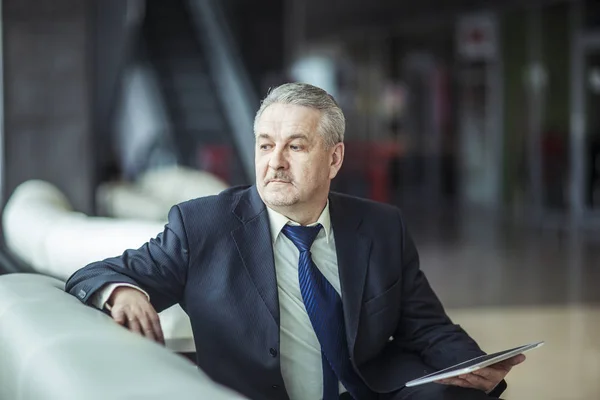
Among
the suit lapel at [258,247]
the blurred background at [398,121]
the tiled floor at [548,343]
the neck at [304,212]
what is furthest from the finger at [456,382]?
the tiled floor at [548,343]

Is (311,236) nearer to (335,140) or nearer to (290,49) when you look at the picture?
(335,140)

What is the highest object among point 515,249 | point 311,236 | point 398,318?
point 311,236

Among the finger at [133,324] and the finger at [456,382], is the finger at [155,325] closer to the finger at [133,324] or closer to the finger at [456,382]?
the finger at [133,324]

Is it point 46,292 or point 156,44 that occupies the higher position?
point 156,44

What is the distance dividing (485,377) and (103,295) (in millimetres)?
936

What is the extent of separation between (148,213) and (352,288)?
3.59 metres

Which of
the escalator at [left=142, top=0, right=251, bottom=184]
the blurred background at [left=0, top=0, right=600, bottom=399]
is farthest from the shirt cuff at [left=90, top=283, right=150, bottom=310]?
the escalator at [left=142, top=0, right=251, bottom=184]

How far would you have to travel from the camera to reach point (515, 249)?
11.7 meters

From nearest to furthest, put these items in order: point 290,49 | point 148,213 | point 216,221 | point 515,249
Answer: point 216,221 < point 148,213 < point 515,249 < point 290,49

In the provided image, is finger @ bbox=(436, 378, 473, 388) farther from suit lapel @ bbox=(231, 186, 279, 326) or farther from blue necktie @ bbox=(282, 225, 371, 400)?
suit lapel @ bbox=(231, 186, 279, 326)

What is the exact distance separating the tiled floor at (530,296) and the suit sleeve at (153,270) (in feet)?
9.40

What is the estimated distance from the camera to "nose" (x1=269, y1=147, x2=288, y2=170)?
8.53 ft

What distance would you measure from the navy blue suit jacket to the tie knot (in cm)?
7

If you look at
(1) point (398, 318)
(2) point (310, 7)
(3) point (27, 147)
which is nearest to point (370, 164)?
(2) point (310, 7)
